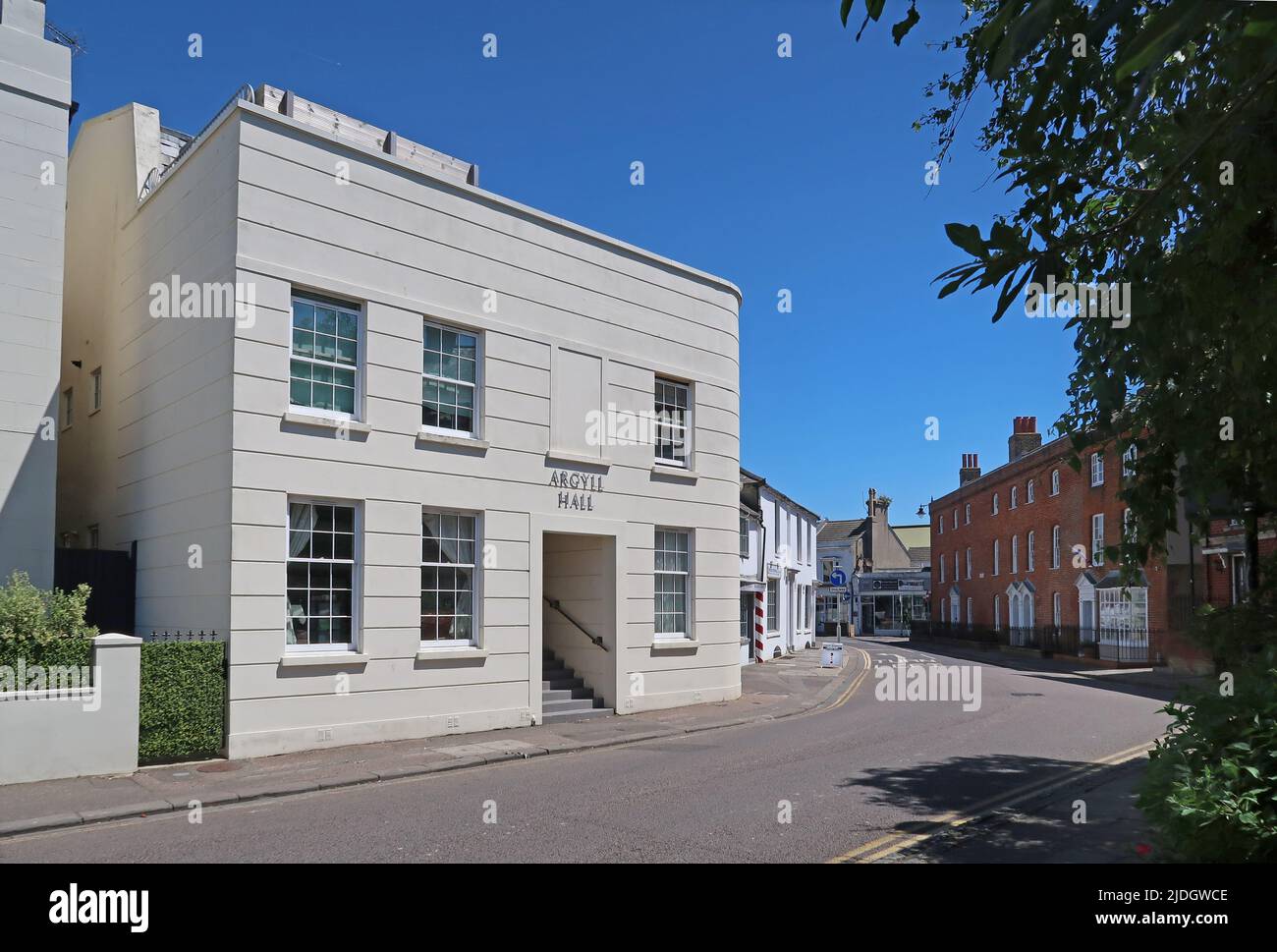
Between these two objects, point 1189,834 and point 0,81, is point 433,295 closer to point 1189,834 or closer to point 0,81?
point 0,81

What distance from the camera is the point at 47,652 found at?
11.2m

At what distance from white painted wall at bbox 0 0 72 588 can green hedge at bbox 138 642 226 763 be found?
3.86 meters

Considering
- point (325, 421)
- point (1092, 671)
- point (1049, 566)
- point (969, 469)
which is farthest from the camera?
point (969, 469)

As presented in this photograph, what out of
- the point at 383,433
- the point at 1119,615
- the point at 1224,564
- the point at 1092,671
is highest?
the point at 383,433

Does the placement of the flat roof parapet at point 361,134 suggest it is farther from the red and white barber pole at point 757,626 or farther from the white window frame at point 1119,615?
the white window frame at point 1119,615

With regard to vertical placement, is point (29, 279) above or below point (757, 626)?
above

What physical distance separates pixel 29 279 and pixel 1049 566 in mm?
38879

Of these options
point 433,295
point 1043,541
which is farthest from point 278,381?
point 1043,541

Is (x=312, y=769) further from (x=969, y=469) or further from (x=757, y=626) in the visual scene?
(x=969, y=469)

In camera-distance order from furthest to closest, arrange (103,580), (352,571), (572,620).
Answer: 1. (572,620)
2. (103,580)
3. (352,571)

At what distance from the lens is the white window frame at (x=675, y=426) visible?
19016 mm

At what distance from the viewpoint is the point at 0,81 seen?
14.7 metres

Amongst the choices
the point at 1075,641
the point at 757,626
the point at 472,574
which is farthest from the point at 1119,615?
the point at 472,574

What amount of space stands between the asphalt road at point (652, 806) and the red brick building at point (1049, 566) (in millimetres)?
13634
